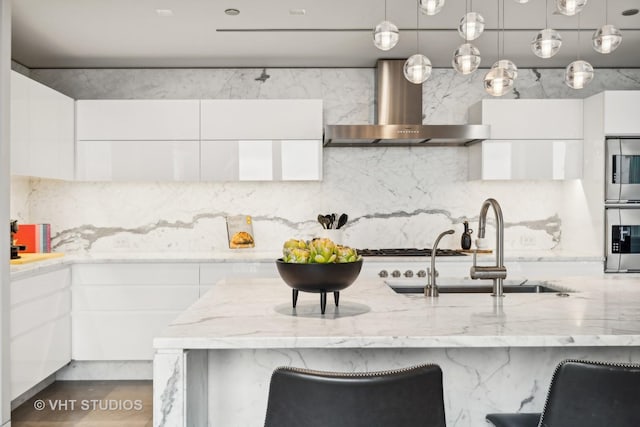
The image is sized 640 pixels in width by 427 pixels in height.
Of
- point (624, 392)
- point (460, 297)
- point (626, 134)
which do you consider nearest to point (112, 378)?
point (460, 297)

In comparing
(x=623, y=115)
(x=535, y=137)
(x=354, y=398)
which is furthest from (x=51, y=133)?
(x=623, y=115)

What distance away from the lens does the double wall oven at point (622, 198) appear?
4.06 m

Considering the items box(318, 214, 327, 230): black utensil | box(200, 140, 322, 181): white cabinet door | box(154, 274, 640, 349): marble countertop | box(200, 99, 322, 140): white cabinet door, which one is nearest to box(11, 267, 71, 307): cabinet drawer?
box(200, 140, 322, 181): white cabinet door

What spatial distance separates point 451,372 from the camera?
6.23 feet

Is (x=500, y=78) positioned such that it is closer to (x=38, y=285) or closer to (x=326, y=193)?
(x=326, y=193)

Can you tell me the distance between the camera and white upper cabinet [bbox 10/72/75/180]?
3.46 metres

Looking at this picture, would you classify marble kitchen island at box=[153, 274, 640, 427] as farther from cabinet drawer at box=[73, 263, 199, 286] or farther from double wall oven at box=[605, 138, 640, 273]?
double wall oven at box=[605, 138, 640, 273]

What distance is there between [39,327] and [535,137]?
150 inches

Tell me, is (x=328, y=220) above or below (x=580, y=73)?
below

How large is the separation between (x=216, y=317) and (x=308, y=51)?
285cm

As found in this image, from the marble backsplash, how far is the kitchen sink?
194 cm

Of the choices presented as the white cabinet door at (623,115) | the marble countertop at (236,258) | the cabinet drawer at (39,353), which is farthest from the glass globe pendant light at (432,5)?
the cabinet drawer at (39,353)

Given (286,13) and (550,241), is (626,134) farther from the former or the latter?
(286,13)

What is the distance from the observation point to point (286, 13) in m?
3.41
